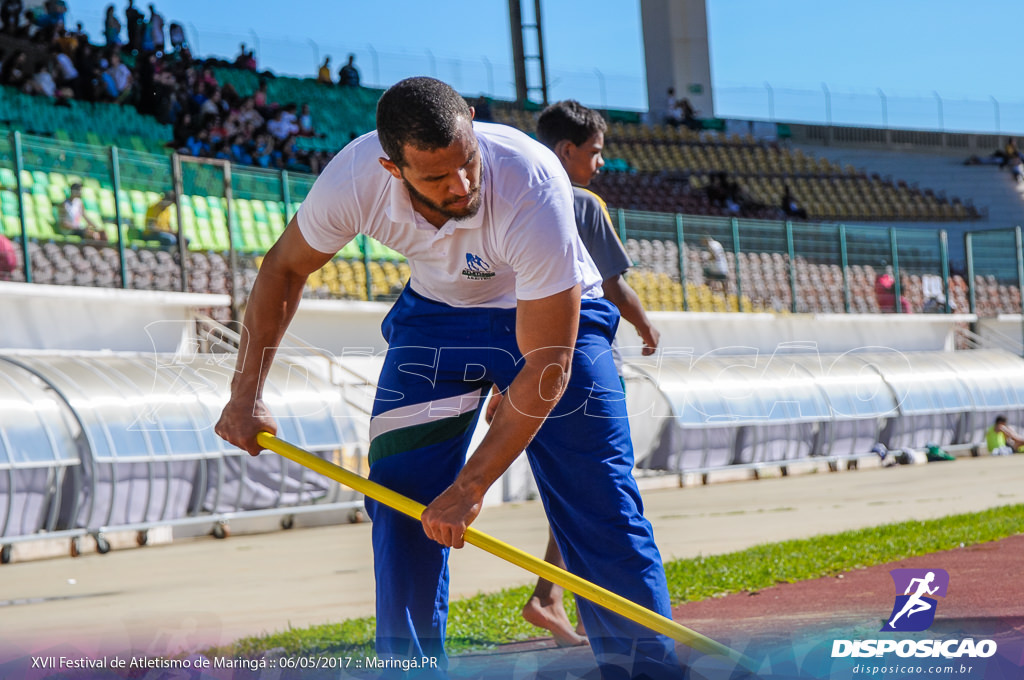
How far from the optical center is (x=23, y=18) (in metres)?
20.3

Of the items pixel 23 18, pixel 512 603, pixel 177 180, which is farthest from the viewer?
pixel 23 18

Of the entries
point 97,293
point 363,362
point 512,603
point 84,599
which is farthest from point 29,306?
point 512,603

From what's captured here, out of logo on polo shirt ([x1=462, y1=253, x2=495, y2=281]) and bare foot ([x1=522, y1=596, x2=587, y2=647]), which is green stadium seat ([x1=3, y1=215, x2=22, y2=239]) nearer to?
bare foot ([x1=522, y1=596, x2=587, y2=647])

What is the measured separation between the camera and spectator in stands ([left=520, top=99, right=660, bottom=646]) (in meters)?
4.60

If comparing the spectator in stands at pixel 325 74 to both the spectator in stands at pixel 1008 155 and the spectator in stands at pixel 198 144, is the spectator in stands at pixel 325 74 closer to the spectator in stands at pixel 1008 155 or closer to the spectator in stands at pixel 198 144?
the spectator in stands at pixel 198 144

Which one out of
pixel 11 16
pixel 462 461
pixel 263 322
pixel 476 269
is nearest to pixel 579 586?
pixel 462 461

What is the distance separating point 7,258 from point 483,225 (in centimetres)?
995

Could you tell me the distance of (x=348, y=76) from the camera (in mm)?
28516

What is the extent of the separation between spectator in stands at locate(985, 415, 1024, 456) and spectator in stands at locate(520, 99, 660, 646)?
57.0 ft

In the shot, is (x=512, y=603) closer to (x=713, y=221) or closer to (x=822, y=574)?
(x=822, y=574)

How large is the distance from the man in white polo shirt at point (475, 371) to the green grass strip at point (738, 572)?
1147 mm

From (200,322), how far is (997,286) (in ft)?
63.0

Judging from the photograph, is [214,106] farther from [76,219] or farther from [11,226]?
[11,226]

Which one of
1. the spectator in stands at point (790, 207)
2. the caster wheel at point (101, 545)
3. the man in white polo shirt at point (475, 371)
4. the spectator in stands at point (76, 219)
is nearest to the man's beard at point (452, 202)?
the man in white polo shirt at point (475, 371)
